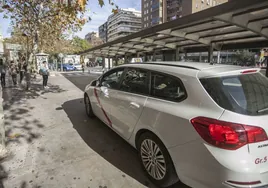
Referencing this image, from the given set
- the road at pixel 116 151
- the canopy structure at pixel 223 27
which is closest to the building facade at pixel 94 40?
the canopy structure at pixel 223 27

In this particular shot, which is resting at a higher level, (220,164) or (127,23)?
(127,23)

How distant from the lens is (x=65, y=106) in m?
6.51

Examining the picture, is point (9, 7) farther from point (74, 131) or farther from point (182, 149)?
point (182, 149)

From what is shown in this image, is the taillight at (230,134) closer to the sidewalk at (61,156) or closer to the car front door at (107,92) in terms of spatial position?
the sidewalk at (61,156)

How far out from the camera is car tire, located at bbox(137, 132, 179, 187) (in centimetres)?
217

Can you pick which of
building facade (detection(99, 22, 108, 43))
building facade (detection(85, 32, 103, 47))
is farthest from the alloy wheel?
building facade (detection(99, 22, 108, 43))

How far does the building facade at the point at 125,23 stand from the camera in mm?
88500

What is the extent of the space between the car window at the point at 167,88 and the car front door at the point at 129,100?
5.9 inches

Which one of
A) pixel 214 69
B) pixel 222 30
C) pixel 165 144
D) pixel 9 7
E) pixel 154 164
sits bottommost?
pixel 154 164

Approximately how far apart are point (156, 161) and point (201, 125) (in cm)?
91

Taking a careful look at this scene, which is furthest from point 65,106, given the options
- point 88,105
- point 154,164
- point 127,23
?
point 127,23

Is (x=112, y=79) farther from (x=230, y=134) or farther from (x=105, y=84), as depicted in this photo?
(x=230, y=134)

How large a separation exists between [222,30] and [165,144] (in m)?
6.08

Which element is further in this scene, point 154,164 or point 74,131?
point 74,131
